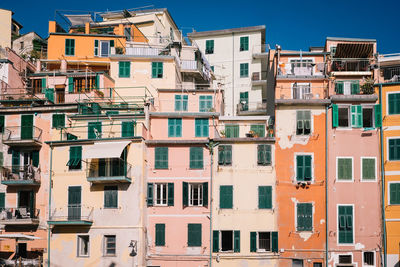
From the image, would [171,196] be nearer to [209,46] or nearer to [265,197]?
[265,197]

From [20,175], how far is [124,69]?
14722mm

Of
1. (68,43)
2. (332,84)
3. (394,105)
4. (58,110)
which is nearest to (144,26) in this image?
(68,43)

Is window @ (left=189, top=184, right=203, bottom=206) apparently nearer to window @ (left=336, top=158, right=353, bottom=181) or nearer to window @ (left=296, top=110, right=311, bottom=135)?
window @ (left=296, top=110, right=311, bottom=135)

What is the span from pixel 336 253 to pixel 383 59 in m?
16.4

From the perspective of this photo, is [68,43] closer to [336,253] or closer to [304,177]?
[304,177]

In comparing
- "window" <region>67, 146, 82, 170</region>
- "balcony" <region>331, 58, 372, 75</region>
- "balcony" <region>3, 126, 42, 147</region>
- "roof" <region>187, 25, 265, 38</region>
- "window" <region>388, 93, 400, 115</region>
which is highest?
"roof" <region>187, 25, 265, 38</region>

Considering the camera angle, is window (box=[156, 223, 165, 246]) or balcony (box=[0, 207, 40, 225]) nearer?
window (box=[156, 223, 165, 246])

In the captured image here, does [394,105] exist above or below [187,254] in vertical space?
above

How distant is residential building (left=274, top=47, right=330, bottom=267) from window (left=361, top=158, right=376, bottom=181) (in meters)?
2.92

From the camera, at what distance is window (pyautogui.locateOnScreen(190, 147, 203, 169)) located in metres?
43.8

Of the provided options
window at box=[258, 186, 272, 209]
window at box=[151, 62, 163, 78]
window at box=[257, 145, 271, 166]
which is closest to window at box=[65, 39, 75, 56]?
window at box=[151, 62, 163, 78]

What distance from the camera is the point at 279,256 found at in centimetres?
4172

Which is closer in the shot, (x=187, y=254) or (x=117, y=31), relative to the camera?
(x=187, y=254)

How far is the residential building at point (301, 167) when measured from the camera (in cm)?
4175
